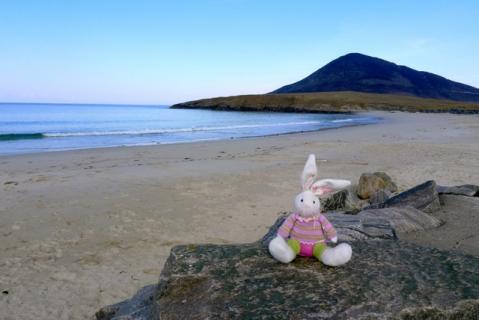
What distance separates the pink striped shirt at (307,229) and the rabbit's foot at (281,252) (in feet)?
0.46

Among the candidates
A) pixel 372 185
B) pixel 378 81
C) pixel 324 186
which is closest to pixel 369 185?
pixel 372 185

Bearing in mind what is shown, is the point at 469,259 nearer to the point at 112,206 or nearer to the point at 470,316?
the point at 470,316

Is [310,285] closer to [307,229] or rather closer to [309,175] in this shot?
[307,229]

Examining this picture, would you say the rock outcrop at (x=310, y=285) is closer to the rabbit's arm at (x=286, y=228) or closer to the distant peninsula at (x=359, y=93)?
the rabbit's arm at (x=286, y=228)

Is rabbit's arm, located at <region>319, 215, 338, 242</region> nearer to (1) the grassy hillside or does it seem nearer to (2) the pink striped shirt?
(2) the pink striped shirt

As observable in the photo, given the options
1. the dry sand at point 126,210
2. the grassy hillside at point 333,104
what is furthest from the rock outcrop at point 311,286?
the grassy hillside at point 333,104

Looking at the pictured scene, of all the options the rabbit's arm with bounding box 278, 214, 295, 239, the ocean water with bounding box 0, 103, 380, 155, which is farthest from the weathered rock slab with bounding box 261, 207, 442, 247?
the ocean water with bounding box 0, 103, 380, 155

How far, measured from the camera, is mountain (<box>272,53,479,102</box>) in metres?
135

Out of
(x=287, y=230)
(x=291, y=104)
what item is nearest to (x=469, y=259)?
(x=287, y=230)

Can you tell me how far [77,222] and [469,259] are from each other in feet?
17.6

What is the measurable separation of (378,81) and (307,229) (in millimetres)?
147782

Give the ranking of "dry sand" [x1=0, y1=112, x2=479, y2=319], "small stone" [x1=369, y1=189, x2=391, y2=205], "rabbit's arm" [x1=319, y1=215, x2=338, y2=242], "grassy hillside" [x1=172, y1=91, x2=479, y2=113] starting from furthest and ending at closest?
"grassy hillside" [x1=172, y1=91, x2=479, y2=113], "small stone" [x1=369, y1=189, x2=391, y2=205], "dry sand" [x1=0, y1=112, x2=479, y2=319], "rabbit's arm" [x1=319, y1=215, x2=338, y2=242]

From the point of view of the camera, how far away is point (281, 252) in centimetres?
271

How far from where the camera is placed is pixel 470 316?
2.20m
